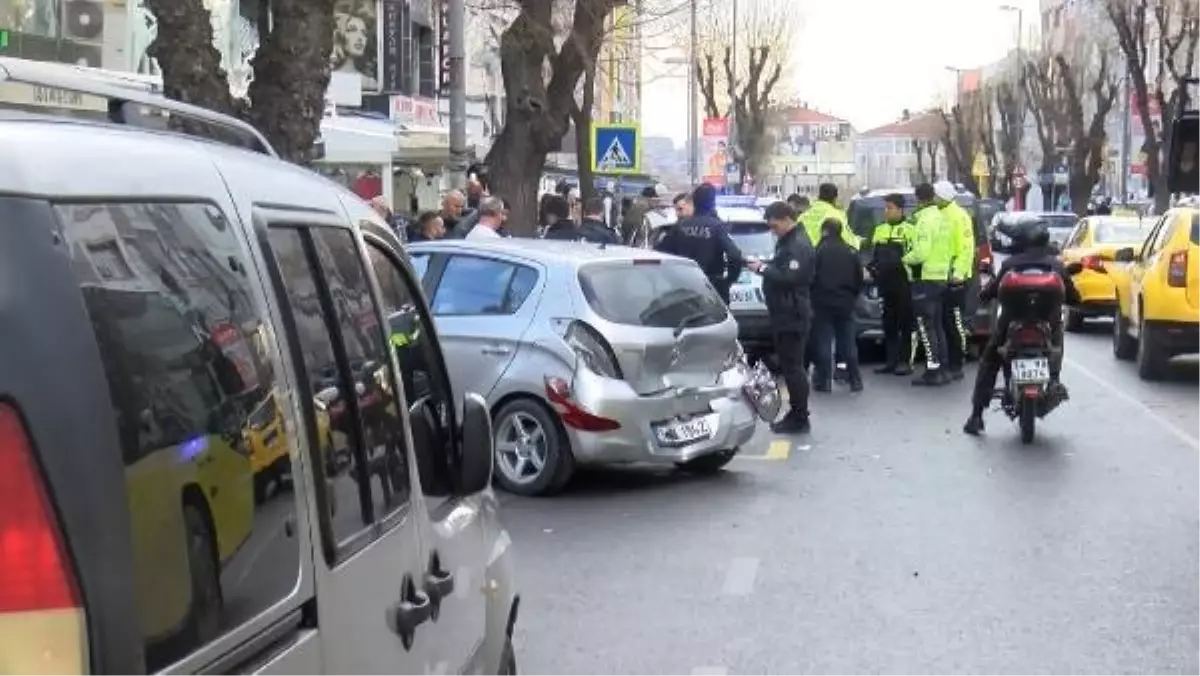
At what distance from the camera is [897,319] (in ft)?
57.1

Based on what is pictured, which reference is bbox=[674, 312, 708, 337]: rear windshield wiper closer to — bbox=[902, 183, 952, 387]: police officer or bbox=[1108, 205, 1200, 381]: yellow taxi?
bbox=[902, 183, 952, 387]: police officer

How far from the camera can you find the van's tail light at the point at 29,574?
6.46 ft

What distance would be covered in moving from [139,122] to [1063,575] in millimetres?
5929

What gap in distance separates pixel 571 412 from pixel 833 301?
608cm

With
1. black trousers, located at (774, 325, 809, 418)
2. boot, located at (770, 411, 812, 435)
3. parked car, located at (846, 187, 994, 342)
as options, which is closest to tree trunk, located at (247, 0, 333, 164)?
black trousers, located at (774, 325, 809, 418)

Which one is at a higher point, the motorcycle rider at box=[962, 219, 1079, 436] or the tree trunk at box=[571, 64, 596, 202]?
the tree trunk at box=[571, 64, 596, 202]

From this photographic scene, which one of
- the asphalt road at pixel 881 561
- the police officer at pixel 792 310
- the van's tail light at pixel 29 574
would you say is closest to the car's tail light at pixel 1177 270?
the asphalt road at pixel 881 561

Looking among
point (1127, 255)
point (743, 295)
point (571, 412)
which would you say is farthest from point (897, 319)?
point (571, 412)

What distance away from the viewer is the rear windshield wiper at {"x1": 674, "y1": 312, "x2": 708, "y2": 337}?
10508mm

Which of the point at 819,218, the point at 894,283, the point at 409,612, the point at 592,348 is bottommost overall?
the point at 894,283

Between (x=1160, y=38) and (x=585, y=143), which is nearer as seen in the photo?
(x=585, y=143)

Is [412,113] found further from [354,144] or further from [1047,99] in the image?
[1047,99]

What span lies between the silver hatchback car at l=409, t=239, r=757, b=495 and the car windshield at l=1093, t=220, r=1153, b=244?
569 inches

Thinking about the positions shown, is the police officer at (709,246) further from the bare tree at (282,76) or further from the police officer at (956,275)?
the bare tree at (282,76)
